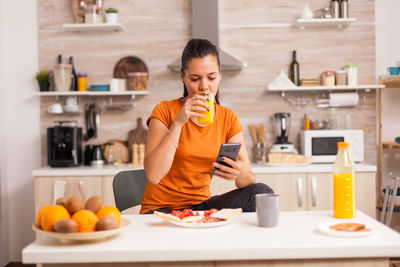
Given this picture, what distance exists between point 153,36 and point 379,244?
10.6 ft

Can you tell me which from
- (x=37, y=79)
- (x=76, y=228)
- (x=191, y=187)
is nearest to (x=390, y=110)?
(x=191, y=187)

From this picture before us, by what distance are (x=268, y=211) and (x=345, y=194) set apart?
0.96ft

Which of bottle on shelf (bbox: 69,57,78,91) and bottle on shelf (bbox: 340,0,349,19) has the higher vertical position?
bottle on shelf (bbox: 340,0,349,19)

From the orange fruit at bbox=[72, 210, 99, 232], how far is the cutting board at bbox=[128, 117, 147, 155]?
9.03ft

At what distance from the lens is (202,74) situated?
1.92 m

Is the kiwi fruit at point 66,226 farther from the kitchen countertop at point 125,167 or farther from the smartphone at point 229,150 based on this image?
the kitchen countertop at point 125,167

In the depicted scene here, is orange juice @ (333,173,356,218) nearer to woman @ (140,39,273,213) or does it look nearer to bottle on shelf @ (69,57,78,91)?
woman @ (140,39,273,213)

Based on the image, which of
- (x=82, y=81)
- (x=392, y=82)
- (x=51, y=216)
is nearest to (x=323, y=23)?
(x=392, y=82)

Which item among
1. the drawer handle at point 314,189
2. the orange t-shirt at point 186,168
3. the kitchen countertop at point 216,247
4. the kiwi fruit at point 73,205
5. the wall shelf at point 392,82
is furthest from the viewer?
the wall shelf at point 392,82

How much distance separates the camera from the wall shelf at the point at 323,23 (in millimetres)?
3828

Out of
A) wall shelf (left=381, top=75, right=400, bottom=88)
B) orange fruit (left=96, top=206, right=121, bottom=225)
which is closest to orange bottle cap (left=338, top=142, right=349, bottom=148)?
orange fruit (left=96, top=206, right=121, bottom=225)

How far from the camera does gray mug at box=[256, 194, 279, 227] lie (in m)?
1.39

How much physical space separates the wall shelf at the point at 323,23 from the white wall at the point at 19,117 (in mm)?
2344

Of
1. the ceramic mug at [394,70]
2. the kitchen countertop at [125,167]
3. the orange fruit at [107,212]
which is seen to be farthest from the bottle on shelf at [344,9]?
the orange fruit at [107,212]
